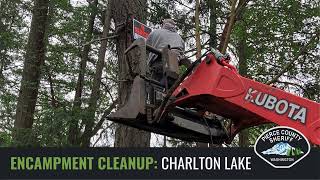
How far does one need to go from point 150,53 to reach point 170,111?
100 centimetres

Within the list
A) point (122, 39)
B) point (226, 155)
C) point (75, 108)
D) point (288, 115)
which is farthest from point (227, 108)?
point (75, 108)

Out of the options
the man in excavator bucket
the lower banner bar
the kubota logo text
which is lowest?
the lower banner bar

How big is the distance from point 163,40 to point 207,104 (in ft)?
3.79

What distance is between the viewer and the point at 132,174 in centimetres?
656

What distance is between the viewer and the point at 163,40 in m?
7.36

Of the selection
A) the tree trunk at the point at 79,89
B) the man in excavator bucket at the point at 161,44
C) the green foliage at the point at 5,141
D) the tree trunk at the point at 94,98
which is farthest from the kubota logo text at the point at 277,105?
the green foliage at the point at 5,141

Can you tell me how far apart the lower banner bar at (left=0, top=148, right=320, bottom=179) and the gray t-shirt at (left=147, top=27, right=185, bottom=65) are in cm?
133

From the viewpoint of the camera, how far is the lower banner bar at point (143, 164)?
6.37 m

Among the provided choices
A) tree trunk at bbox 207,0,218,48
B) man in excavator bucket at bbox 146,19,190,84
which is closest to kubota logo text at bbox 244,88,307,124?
man in excavator bucket at bbox 146,19,190,84

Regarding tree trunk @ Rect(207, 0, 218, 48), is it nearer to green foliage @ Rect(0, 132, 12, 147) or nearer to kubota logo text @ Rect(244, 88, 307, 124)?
green foliage @ Rect(0, 132, 12, 147)

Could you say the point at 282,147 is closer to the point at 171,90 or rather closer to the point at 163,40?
the point at 171,90

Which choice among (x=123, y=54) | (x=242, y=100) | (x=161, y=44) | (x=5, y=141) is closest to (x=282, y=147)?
(x=242, y=100)

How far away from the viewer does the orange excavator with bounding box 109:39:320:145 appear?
18.9 ft

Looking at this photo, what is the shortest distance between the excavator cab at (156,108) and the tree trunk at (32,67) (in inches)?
302
